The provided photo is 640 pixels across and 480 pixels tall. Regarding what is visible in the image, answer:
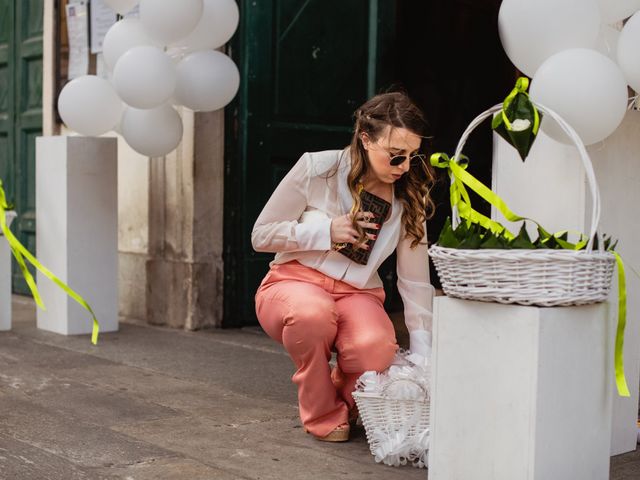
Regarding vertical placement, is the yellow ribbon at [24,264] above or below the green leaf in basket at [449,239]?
below

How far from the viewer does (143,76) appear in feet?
15.0

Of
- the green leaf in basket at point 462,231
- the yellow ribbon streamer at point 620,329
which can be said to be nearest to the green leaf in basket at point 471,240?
the green leaf in basket at point 462,231

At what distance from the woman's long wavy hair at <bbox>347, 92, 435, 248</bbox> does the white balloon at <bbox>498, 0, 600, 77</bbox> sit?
0.46 m

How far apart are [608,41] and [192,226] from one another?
9.88 ft

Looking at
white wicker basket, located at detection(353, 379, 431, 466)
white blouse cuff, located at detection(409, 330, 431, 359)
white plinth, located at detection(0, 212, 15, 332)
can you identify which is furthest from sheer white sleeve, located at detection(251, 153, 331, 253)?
white plinth, located at detection(0, 212, 15, 332)

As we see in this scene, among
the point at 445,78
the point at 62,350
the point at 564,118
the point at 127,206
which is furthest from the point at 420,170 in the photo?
the point at 445,78

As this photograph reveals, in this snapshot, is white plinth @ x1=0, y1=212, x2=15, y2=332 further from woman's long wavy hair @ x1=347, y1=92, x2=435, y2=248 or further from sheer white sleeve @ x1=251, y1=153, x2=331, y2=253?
woman's long wavy hair @ x1=347, y1=92, x2=435, y2=248

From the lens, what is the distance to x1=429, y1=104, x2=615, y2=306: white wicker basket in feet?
8.23

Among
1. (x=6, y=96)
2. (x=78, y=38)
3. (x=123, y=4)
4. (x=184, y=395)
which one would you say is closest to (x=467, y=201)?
(x=184, y=395)

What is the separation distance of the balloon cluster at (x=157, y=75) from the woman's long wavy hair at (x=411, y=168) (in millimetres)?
1473

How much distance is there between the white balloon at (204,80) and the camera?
4.83 metres

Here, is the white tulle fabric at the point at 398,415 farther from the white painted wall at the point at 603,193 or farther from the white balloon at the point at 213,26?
the white balloon at the point at 213,26

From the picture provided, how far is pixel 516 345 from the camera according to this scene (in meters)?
2.59

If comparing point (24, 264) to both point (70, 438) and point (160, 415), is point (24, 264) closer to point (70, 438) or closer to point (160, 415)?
point (160, 415)
